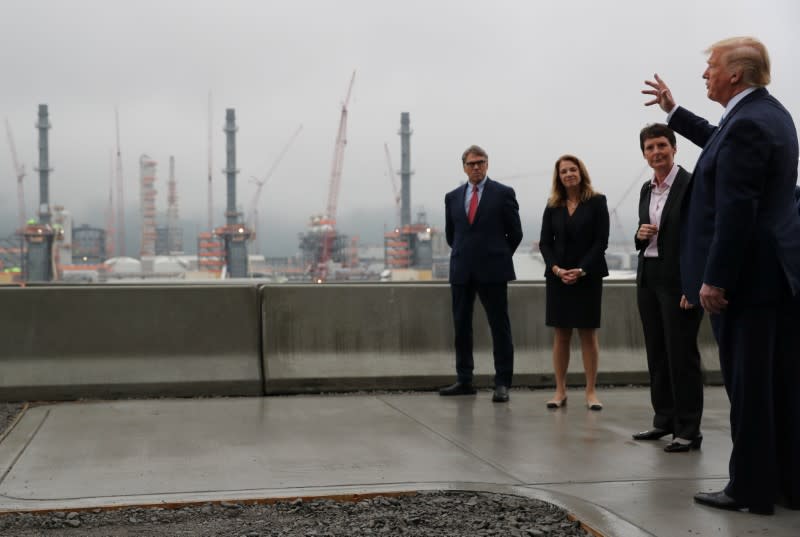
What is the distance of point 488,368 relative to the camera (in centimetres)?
801

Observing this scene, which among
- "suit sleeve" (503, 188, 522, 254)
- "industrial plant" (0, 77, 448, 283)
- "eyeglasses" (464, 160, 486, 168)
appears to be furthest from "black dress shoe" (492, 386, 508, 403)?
"industrial plant" (0, 77, 448, 283)

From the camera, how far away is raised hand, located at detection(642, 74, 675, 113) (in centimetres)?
475

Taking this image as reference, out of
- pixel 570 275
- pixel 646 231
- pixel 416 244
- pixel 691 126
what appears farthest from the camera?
pixel 416 244

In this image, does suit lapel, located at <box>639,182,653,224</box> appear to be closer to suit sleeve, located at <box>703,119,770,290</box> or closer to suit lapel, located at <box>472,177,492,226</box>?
suit lapel, located at <box>472,177,492,226</box>

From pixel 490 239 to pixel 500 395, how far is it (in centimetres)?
119

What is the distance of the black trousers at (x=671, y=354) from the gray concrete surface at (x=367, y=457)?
0.72 feet

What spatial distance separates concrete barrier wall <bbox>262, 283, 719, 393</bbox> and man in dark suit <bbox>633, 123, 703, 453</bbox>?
2.43m

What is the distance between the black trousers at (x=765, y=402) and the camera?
3.93 m

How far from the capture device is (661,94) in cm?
476

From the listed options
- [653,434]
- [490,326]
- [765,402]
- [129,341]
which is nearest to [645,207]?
[653,434]

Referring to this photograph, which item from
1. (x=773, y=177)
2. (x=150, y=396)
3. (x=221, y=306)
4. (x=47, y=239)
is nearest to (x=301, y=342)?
(x=221, y=306)

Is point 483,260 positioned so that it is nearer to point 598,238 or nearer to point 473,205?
point 473,205

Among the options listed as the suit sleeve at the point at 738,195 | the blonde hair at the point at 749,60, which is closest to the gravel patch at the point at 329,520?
the suit sleeve at the point at 738,195

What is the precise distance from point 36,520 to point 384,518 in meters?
1.39
